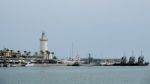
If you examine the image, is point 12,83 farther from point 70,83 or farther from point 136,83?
point 136,83

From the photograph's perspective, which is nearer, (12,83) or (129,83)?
(12,83)

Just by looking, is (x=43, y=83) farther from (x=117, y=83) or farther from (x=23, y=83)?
(x=117, y=83)

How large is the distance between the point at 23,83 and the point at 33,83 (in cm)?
132

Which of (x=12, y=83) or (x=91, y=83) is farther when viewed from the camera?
(x=91, y=83)

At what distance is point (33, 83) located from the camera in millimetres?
77438

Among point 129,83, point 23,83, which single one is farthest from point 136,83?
point 23,83

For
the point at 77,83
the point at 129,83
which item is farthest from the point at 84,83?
the point at 129,83

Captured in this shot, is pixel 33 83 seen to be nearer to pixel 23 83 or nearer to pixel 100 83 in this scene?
pixel 23 83

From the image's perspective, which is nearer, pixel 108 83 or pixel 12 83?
pixel 12 83

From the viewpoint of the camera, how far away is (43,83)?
78.8 m

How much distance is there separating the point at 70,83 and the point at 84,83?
6.06 feet

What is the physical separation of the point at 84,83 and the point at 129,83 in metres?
6.02

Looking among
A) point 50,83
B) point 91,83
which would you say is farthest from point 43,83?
point 91,83

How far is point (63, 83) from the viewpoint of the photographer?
79.0 meters
